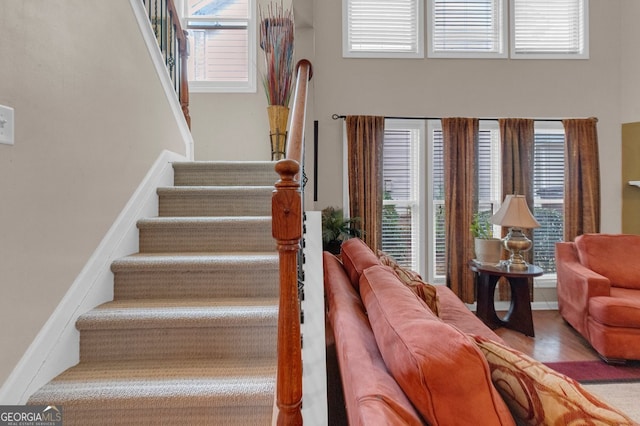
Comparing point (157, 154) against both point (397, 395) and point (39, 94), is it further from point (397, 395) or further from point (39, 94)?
point (397, 395)

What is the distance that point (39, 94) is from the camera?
144 cm

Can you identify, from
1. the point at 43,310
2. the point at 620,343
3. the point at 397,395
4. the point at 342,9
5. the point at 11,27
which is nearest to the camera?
the point at 397,395

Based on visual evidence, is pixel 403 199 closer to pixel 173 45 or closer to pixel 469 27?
pixel 469 27

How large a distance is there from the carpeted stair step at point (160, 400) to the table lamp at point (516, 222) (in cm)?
275

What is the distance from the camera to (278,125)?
343 centimetres

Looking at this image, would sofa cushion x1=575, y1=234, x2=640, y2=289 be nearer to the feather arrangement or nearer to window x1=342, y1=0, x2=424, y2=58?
window x1=342, y1=0, x2=424, y2=58

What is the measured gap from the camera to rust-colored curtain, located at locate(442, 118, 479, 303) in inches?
151

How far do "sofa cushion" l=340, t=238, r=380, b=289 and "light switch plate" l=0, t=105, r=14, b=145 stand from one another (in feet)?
5.84

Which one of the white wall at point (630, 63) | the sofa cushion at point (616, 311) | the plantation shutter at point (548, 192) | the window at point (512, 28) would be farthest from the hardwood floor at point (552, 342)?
the window at point (512, 28)

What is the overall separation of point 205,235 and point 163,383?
3.10 feet

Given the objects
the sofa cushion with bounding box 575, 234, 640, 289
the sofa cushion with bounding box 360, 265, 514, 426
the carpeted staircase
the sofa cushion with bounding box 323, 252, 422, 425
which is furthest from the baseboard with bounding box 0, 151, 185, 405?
the sofa cushion with bounding box 575, 234, 640, 289

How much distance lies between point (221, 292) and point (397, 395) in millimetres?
1157

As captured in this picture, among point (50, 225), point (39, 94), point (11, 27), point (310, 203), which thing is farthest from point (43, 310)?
point (310, 203)

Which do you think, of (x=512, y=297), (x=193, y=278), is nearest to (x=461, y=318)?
(x=512, y=297)
